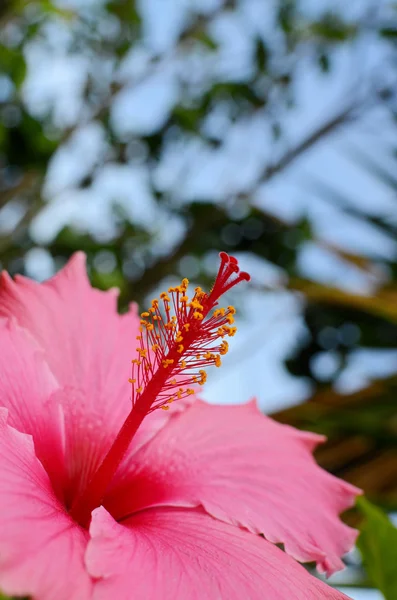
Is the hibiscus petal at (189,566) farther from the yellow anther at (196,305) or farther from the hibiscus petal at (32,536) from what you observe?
the yellow anther at (196,305)

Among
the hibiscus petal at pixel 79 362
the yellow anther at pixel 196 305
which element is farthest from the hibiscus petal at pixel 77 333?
the yellow anther at pixel 196 305

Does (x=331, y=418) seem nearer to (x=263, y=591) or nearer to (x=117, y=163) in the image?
(x=263, y=591)

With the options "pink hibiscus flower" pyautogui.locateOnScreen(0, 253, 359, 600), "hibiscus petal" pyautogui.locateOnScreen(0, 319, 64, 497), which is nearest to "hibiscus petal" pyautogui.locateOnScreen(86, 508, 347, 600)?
"pink hibiscus flower" pyautogui.locateOnScreen(0, 253, 359, 600)

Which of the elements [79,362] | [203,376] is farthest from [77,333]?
[203,376]

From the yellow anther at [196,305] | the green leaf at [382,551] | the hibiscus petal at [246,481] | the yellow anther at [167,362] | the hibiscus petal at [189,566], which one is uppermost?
the yellow anther at [196,305]

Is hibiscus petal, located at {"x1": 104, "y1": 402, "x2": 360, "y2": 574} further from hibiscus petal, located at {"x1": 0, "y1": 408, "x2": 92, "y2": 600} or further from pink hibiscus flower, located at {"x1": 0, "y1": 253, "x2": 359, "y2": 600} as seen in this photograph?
hibiscus petal, located at {"x1": 0, "y1": 408, "x2": 92, "y2": 600}

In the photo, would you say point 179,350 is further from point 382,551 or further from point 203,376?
point 382,551

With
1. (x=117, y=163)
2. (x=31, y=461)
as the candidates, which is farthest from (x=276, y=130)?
(x=31, y=461)
